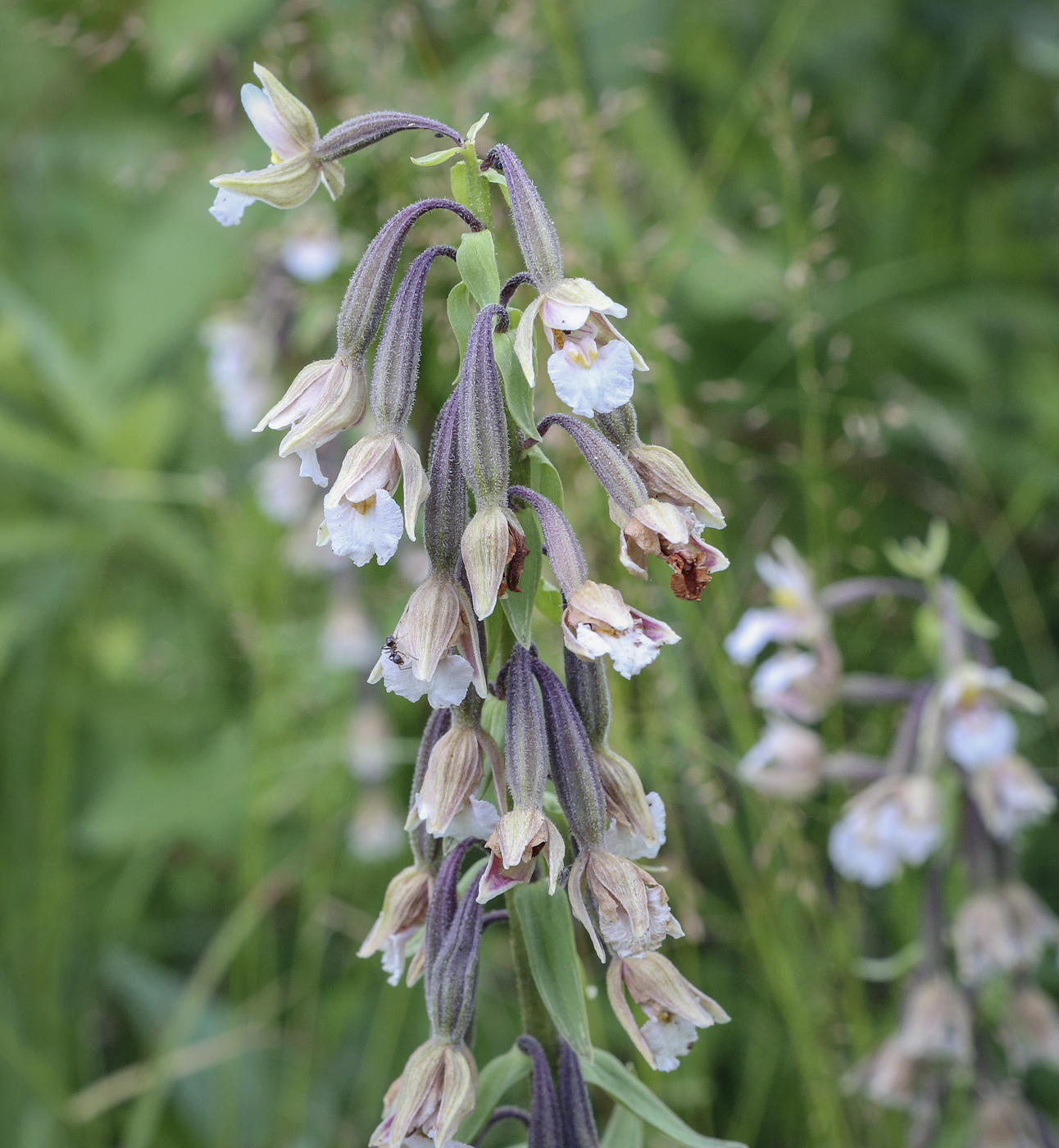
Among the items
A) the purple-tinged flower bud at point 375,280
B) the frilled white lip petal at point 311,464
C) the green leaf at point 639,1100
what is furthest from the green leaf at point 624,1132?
the purple-tinged flower bud at point 375,280

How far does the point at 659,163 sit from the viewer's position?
351 centimetres

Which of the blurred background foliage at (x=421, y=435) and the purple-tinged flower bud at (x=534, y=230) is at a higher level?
the purple-tinged flower bud at (x=534, y=230)

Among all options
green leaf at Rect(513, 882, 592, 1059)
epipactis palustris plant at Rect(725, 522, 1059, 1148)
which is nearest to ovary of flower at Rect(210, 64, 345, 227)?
green leaf at Rect(513, 882, 592, 1059)

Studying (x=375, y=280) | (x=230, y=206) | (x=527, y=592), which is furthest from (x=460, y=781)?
(x=230, y=206)

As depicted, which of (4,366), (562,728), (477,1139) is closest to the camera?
(562,728)

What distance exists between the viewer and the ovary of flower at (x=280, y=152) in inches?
46.4

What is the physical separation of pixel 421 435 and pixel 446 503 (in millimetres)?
1855

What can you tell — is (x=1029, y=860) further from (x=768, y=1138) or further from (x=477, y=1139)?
(x=477, y=1139)

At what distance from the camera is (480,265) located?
3.96ft

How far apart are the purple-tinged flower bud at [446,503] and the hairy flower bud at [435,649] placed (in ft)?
0.07

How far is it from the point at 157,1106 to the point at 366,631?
1355 millimetres

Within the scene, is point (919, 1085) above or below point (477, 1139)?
below

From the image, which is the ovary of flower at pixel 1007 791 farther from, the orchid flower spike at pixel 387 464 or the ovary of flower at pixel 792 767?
the orchid flower spike at pixel 387 464

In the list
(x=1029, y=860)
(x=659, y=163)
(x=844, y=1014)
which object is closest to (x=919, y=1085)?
(x=844, y=1014)
